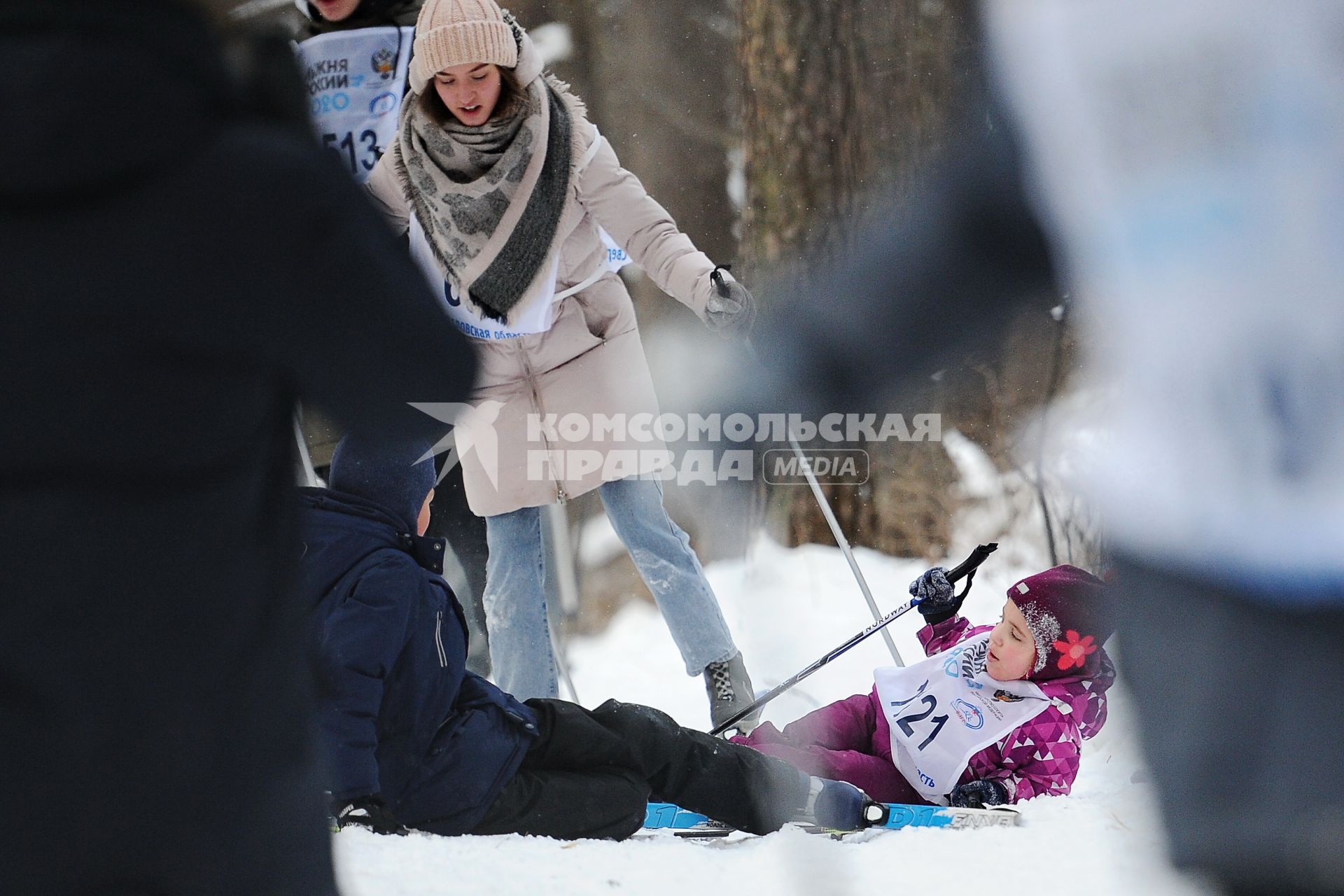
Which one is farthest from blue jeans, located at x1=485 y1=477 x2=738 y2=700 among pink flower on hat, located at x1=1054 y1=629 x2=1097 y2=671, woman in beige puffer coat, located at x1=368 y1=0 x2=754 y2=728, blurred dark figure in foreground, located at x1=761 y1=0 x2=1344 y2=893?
blurred dark figure in foreground, located at x1=761 y1=0 x2=1344 y2=893

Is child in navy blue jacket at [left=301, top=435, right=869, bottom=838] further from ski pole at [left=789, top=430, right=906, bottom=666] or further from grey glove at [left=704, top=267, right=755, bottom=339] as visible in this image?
grey glove at [left=704, top=267, right=755, bottom=339]

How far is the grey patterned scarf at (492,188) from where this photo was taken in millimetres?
1460

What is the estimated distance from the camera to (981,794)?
154 cm

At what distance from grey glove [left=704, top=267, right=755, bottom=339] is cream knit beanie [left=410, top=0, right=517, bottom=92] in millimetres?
360

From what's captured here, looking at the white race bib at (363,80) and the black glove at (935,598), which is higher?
the white race bib at (363,80)

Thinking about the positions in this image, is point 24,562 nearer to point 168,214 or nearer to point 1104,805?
point 168,214

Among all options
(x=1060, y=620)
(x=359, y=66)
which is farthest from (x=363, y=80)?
(x=1060, y=620)

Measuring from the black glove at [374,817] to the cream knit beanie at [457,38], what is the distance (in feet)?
2.72

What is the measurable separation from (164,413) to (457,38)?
1016 millimetres

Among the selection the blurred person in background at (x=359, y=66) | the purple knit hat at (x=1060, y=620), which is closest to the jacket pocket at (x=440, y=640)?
the blurred person in background at (x=359, y=66)

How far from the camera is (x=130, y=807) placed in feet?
1.82

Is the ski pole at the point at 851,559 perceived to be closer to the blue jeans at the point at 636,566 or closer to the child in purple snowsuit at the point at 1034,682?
the child in purple snowsuit at the point at 1034,682

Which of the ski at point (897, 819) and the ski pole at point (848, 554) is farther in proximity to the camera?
the ski pole at point (848, 554)

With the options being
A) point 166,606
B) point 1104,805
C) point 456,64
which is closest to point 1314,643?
point 166,606
